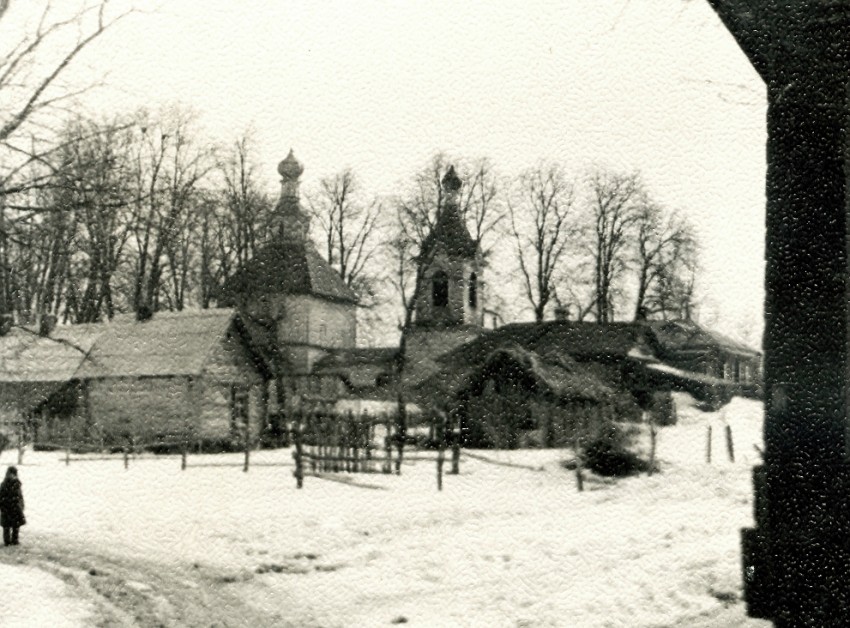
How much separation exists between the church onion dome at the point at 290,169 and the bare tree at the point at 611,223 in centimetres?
463

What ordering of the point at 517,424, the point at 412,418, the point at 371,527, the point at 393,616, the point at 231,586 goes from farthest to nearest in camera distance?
the point at 517,424
the point at 412,418
the point at 371,527
the point at 231,586
the point at 393,616

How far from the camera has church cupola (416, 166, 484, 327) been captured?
15652 mm

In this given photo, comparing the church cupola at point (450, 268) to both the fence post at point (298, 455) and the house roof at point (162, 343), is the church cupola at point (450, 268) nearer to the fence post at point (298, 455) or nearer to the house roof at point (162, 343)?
the fence post at point (298, 455)

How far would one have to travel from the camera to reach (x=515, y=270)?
20453 millimetres

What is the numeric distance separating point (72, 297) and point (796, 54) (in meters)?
18.2

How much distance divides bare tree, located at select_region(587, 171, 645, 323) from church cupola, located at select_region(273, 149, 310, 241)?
16.2 feet

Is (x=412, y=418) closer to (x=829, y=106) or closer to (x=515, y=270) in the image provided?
(x=515, y=270)

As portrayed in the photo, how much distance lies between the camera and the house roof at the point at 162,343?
3088cm

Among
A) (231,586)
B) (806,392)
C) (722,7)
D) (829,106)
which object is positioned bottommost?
(231,586)

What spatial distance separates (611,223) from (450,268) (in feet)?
21.8

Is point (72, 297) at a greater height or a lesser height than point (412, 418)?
greater

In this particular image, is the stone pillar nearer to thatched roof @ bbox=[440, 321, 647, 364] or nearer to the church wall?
thatched roof @ bbox=[440, 321, 647, 364]

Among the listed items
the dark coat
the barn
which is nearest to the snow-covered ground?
the dark coat

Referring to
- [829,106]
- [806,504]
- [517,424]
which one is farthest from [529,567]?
[517,424]
